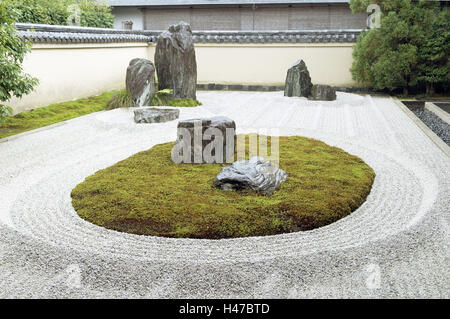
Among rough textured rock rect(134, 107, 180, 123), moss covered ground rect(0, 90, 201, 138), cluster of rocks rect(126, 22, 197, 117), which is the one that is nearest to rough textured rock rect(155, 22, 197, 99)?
cluster of rocks rect(126, 22, 197, 117)

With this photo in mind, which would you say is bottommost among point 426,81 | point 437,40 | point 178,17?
point 426,81

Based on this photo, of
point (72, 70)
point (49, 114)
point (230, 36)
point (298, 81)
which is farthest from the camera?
point (230, 36)

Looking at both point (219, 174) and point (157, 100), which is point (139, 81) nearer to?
point (157, 100)

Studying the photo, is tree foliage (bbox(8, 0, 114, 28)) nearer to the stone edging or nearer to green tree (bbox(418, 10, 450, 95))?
the stone edging

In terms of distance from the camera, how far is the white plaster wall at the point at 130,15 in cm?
2133

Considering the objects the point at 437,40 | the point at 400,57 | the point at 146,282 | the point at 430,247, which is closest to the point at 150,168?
the point at 146,282

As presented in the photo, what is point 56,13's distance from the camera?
44.1ft

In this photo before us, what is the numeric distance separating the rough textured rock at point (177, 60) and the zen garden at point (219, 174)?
4cm

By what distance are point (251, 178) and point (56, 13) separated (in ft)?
37.3

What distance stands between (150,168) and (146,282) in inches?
103

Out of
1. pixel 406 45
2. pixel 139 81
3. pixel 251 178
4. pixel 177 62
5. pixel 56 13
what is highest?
pixel 56 13

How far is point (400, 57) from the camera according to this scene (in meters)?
12.0

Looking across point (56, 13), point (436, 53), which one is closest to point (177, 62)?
point (56, 13)

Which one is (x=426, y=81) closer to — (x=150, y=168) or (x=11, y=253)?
(x=150, y=168)
